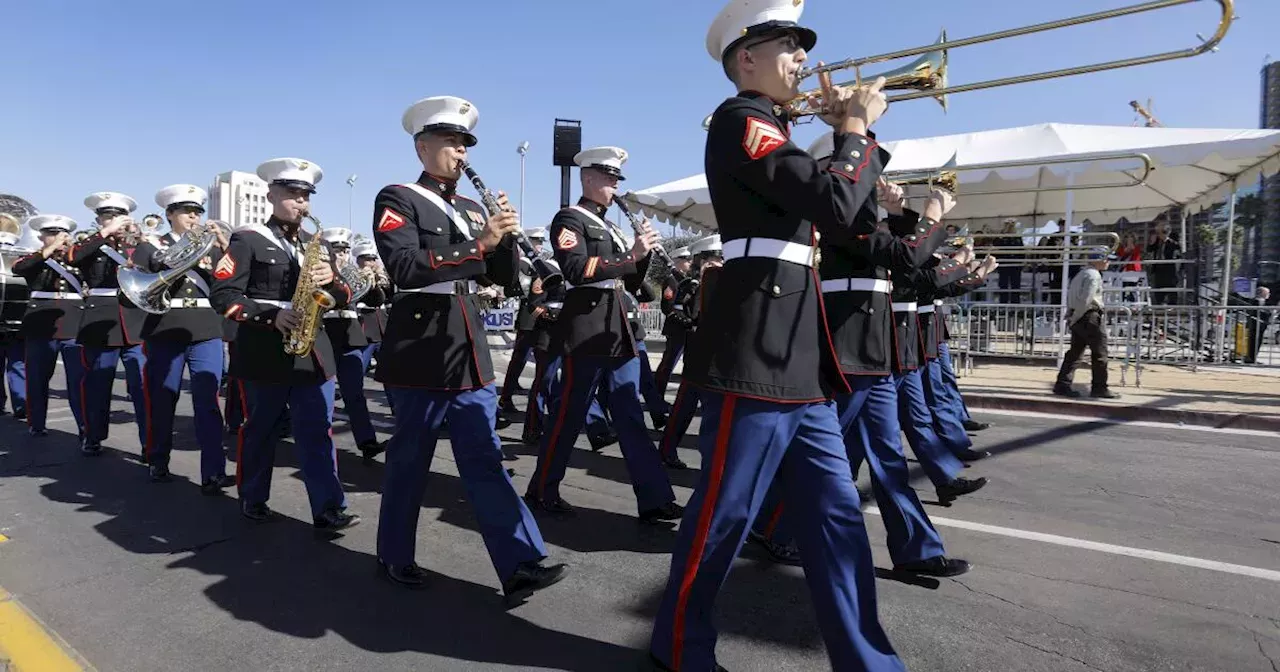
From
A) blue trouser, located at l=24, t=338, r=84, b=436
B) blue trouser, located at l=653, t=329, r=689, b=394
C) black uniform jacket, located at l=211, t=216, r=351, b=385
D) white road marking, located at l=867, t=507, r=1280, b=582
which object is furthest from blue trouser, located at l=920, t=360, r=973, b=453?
blue trouser, located at l=24, t=338, r=84, b=436

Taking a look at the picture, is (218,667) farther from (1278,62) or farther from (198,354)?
(1278,62)

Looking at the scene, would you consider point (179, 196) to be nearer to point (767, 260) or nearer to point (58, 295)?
point (58, 295)

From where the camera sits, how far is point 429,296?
328 centimetres

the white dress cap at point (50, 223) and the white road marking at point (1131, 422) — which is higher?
the white dress cap at point (50, 223)

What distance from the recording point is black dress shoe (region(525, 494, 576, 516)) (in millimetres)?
4430

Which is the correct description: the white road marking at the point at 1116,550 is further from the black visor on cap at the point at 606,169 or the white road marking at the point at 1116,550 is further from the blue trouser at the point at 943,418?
the black visor on cap at the point at 606,169

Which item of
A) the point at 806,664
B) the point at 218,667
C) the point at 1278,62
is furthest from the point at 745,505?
the point at 1278,62

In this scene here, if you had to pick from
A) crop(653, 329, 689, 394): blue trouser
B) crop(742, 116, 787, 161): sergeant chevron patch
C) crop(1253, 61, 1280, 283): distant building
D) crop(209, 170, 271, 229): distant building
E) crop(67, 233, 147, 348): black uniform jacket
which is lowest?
crop(653, 329, 689, 394): blue trouser

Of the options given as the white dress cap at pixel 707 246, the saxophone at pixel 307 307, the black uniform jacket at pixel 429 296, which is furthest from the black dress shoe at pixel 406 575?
the white dress cap at pixel 707 246

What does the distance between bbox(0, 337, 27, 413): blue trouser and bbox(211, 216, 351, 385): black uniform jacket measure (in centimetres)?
541

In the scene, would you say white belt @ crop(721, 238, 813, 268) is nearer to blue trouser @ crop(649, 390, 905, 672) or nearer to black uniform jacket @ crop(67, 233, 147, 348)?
blue trouser @ crop(649, 390, 905, 672)

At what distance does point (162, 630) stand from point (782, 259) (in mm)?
2626

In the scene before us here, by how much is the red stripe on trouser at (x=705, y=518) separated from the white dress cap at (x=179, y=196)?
194 inches

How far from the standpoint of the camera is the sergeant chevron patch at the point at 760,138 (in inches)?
86.4
